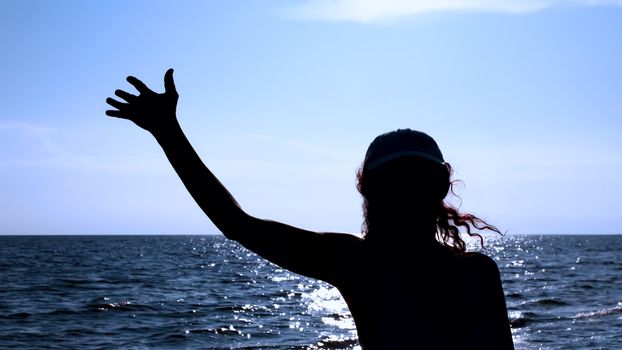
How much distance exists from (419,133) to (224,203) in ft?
1.61

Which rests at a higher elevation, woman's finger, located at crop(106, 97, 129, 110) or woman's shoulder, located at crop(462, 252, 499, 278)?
woman's finger, located at crop(106, 97, 129, 110)

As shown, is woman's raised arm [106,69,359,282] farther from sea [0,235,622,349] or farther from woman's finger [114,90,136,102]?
sea [0,235,622,349]

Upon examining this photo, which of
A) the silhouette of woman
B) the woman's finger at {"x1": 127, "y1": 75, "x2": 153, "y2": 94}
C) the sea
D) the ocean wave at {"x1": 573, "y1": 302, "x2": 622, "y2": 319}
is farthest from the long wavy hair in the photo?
the ocean wave at {"x1": 573, "y1": 302, "x2": 622, "y2": 319}

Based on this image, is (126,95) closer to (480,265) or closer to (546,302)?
(480,265)

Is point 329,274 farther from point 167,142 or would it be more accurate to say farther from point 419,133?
point 167,142

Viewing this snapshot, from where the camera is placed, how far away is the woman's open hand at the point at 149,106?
178cm

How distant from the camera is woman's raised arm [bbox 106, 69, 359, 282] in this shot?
5.47 feet

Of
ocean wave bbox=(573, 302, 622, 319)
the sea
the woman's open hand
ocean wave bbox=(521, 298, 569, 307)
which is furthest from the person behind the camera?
ocean wave bbox=(521, 298, 569, 307)

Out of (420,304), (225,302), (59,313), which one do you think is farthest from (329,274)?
(225,302)

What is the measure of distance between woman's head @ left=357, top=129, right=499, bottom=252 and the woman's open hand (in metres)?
0.50

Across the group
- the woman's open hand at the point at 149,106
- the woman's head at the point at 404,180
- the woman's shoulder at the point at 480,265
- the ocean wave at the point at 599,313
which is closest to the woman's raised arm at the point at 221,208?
the woman's open hand at the point at 149,106

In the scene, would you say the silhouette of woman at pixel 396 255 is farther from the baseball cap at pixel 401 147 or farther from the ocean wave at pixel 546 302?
the ocean wave at pixel 546 302

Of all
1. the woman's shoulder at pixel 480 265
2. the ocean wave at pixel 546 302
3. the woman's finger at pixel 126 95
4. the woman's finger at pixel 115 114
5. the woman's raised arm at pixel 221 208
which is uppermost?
the woman's finger at pixel 126 95

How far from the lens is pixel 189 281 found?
1230 inches
